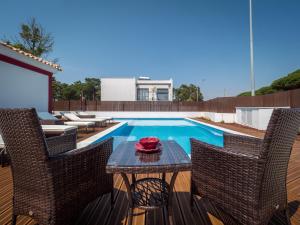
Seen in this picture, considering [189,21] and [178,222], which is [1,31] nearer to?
[189,21]

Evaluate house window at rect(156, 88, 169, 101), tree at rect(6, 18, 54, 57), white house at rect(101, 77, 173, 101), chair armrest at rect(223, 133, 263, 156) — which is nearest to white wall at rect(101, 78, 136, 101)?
white house at rect(101, 77, 173, 101)

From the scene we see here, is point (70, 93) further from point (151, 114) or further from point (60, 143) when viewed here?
point (60, 143)

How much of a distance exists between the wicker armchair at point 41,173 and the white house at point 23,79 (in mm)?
5788

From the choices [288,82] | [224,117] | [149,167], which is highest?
[288,82]

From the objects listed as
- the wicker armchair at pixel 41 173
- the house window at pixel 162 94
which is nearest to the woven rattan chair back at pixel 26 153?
the wicker armchair at pixel 41 173

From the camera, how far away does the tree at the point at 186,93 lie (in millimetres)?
36069

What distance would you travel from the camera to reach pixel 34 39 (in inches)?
720

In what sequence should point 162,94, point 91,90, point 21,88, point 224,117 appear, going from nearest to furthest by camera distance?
point 21,88
point 224,117
point 162,94
point 91,90

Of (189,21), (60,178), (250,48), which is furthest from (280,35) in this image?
(60,178)

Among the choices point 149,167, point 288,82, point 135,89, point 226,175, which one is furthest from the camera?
point 135,89

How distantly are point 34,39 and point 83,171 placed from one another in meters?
22.1

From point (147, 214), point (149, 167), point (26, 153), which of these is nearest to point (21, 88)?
point (26, 153)

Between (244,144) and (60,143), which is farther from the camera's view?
(60,143)

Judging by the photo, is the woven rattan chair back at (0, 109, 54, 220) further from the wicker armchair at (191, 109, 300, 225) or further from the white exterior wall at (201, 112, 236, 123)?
the white exterior wall at (201, 112, 236, 123)
